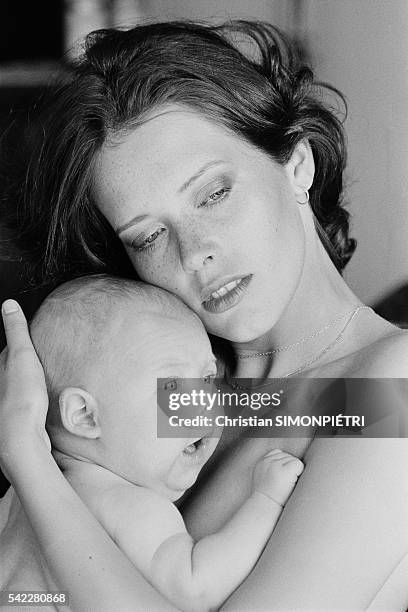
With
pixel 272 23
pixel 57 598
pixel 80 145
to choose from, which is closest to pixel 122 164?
pixel 80 145

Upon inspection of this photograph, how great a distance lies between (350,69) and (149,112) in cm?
26

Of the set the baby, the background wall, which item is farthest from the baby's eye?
the background wall

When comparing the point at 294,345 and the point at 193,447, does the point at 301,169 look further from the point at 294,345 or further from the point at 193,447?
the point at 193,447

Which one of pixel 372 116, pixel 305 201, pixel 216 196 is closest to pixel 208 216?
pixel 216 196

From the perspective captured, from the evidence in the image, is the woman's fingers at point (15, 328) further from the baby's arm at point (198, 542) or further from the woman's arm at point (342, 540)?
the woman's arm at point (342, 540)

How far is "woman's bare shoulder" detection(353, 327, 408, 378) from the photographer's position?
24.8 inches

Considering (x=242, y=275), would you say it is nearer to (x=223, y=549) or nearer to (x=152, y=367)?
(x=152, y=367)

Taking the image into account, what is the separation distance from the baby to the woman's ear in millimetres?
172

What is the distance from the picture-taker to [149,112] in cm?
71

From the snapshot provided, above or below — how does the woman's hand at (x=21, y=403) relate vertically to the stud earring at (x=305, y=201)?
below

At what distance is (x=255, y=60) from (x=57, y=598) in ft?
1.91

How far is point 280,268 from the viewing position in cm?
71

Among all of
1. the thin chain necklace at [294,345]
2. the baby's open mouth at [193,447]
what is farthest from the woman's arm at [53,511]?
the thin chain necklace at [294,345]

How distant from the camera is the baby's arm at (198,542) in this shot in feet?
1.96
